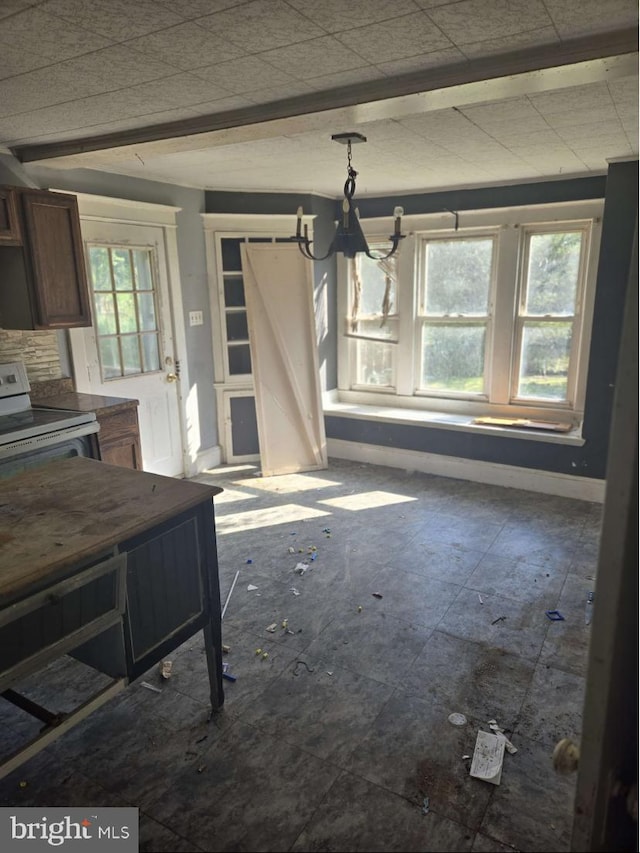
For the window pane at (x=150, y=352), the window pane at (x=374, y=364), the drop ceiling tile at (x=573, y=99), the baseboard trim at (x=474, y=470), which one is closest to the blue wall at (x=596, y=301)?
the baseboard trim at (x=474, y=470)

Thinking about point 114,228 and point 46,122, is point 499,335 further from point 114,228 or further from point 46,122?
point 46,122

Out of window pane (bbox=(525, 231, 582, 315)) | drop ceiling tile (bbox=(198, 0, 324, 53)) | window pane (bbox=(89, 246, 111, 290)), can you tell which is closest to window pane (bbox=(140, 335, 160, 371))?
window pane (bbox=(89, 246, 111, 290))

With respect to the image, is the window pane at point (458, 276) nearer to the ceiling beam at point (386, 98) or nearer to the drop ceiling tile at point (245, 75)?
the ceiling beam at point (386, 98)

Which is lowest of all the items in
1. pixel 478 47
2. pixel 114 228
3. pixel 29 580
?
pixel 29 580

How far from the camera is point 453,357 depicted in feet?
17.5

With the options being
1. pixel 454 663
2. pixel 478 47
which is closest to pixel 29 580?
pixel 454 663

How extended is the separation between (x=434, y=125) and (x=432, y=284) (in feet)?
8.01

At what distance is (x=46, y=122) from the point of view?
2.76 metres

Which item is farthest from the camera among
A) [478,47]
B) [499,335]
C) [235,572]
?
[499,335]

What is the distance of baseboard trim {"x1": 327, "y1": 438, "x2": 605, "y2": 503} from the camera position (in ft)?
14.9

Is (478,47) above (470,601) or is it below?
above

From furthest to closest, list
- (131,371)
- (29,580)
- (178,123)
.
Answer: (131,371), (178,123), (29,580)

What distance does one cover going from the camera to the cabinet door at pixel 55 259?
133 inches

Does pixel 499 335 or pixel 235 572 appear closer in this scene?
pixel 235 572
